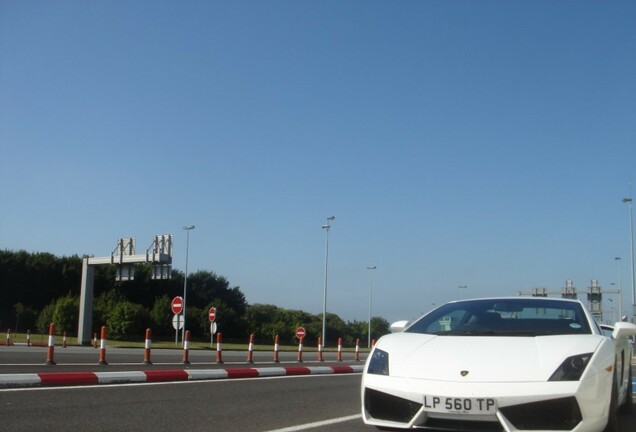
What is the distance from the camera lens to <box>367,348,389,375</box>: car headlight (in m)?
4.85

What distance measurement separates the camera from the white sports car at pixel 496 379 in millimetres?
4258

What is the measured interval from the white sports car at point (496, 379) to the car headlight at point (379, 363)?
0.03ft

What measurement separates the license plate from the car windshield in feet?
3.30

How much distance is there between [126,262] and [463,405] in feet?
123

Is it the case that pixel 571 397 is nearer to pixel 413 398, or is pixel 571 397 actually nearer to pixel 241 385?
pixel 413 398

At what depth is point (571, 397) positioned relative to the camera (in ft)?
14.0

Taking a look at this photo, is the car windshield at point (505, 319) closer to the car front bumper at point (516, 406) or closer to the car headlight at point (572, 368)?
the car headlight at point (572, 368)

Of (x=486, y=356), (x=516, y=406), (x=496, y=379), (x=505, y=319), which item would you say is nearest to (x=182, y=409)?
(x=505, y=319)

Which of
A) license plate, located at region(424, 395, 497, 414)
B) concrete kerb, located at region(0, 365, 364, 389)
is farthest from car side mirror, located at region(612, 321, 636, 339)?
concrete kerb, located at region(0, 365, 364, 389)

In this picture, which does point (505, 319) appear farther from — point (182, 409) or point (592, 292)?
point (592, 292)

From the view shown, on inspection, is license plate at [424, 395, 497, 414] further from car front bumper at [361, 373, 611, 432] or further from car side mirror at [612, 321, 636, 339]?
car side mirror at [612, 321, 636, 339]

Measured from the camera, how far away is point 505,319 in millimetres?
5648

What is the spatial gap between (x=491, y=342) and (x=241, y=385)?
6.04 m

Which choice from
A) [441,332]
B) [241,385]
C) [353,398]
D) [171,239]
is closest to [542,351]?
[441,332]
